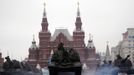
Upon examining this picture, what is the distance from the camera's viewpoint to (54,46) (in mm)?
122062

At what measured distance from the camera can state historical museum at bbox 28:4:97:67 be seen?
120 metres

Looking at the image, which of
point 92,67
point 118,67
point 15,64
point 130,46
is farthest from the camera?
point 130,46

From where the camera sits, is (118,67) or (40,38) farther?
(40,38)

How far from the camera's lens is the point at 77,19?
122 metres

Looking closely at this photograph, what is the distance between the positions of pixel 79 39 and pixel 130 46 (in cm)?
2886

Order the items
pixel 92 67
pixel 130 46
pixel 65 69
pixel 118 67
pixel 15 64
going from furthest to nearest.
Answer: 1. pixel 130 46
2. pixel 92 67
3. pixel 118 67
4. pixel 15 64
5. pixel 65 69

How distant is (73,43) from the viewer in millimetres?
121438

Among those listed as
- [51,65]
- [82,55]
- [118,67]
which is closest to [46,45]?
[82,55]

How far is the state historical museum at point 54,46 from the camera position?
120188mm

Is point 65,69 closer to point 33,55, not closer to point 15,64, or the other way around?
point 15,64

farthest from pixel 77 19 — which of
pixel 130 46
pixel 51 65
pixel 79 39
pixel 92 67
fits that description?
pixel 51 65

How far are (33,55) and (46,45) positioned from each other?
4571 mm

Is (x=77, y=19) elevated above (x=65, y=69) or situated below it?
above

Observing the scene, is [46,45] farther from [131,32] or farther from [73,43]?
[131,32]
